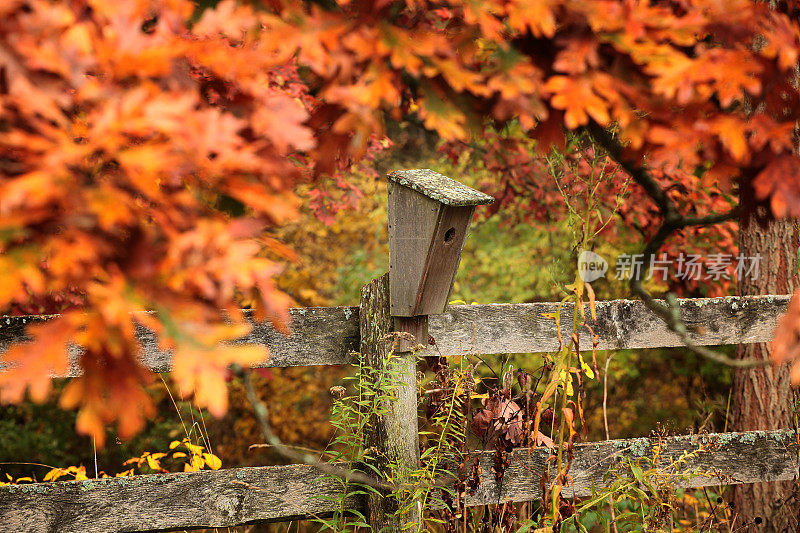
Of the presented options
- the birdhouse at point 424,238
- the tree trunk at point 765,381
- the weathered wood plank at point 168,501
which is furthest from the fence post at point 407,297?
the tree trunk at point 765,381

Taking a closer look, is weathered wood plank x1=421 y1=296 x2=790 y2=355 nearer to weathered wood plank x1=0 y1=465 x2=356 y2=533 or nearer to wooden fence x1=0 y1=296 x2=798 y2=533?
wooden fence x1=0 y1=296 x2=798 y2=533

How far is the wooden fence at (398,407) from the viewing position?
84.7 inches

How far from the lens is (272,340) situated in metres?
2.35

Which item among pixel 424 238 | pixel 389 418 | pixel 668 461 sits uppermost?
pixel 424 238

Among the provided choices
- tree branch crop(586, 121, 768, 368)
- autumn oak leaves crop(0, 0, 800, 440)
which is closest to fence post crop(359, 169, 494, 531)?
tree branch crop(586, 121, 768, 368)

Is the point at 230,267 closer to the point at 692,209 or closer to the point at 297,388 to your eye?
the point at 692,209

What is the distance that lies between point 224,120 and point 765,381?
147 inches

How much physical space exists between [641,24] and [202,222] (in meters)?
0.71

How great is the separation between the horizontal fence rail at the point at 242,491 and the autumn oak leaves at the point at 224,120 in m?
1.37

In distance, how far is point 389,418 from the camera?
2.25 metres

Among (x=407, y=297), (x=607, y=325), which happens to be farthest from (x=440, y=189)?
(x=607, y=325)

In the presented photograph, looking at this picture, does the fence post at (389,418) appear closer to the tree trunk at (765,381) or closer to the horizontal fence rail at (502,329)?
the horizontal fence rail at (502,329)

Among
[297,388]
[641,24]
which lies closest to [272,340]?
[641,24]

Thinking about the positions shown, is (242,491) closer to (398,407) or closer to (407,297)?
(398,407)
